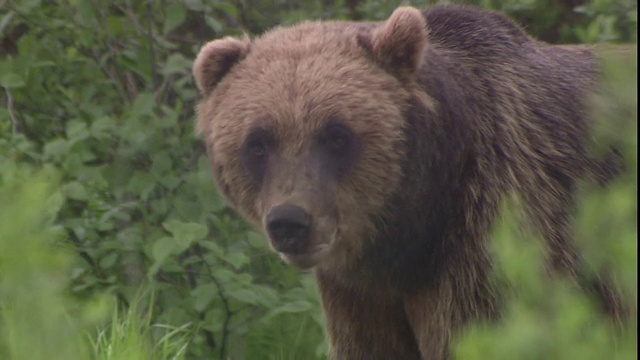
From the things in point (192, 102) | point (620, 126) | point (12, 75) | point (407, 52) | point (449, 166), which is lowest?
point (192, 102)

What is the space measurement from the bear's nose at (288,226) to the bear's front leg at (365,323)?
0.64 meters

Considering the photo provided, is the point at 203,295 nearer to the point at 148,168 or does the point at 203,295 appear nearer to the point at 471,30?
the point at 148,168

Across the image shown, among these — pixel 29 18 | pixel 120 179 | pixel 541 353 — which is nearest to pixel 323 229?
pixel 541 353

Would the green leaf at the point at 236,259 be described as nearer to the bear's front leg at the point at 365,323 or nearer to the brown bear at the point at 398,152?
the bear's front leg at the point at 365,323

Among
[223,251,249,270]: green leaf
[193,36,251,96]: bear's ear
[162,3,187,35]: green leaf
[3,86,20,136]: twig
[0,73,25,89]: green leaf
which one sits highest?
[193,36,251,96]: bear's ear

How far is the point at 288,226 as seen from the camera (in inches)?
172

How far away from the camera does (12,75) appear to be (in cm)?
665

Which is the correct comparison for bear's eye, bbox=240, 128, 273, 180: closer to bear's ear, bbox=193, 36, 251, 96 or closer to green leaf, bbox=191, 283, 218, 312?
bear's ear, bbox=193, 36, 251, 96

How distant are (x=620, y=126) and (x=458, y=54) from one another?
1.70 meters

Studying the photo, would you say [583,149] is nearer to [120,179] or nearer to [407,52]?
[407,52]

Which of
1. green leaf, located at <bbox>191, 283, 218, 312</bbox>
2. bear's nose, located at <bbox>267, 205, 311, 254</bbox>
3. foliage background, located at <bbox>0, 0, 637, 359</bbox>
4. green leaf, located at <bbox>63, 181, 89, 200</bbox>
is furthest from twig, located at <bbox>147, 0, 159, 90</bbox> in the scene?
bear's nose, located at <bbox>267, 205, 311, 254</bbox>

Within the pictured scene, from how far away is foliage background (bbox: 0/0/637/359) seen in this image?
597cm

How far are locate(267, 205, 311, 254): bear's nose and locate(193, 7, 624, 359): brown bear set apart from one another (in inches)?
0.8

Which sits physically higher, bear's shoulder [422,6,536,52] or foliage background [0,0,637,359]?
bear's shoulder [422,6,536,52]
